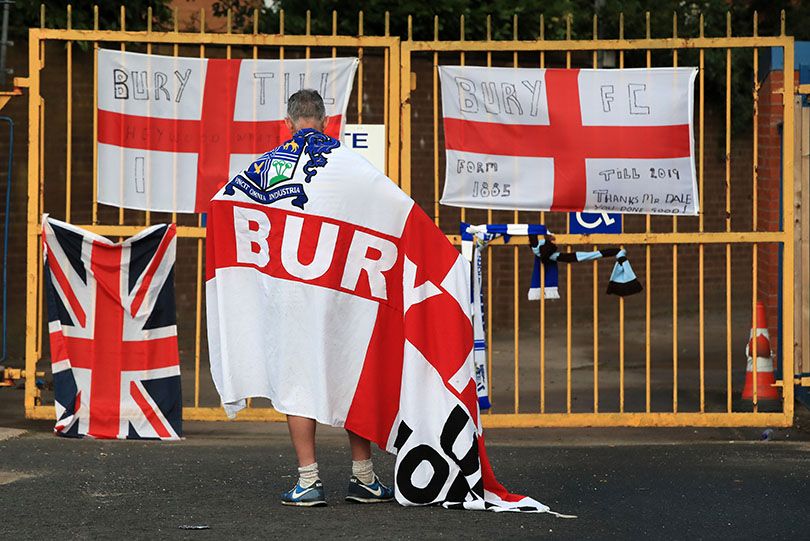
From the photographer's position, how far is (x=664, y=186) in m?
8.99

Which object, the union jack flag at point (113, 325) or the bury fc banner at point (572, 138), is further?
the bury fc banner at point (572, 138)

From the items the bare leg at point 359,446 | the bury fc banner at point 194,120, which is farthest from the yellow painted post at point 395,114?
the bare leg at point 359,446

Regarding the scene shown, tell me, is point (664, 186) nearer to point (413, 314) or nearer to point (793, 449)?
point (793, 449)

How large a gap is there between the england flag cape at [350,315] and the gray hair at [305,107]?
95 millimetres

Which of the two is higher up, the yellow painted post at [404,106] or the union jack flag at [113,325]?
the yellow painted post at [404,106]

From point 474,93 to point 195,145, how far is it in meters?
1.66

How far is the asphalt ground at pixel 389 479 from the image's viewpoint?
6.19m

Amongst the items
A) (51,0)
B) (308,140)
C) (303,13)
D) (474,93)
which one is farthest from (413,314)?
(303,13)

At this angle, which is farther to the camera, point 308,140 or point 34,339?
point 34,339

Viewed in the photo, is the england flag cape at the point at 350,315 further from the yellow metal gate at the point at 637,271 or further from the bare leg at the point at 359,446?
the yellow metal gate at the point at 637,271

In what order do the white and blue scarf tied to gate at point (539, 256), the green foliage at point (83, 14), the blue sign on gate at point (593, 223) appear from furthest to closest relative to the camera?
the green foliage at point (83, 14) < the blue sign on gate at point (593, 223) < the white and blue scarf tied to gate at point (539, 256)

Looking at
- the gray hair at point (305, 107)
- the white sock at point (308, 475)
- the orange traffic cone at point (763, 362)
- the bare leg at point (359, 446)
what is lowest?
the white sock at point (308, 475)

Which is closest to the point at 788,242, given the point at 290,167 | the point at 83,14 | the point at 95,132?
the point at 290,167

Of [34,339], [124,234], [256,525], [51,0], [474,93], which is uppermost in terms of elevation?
→ [51,0]
